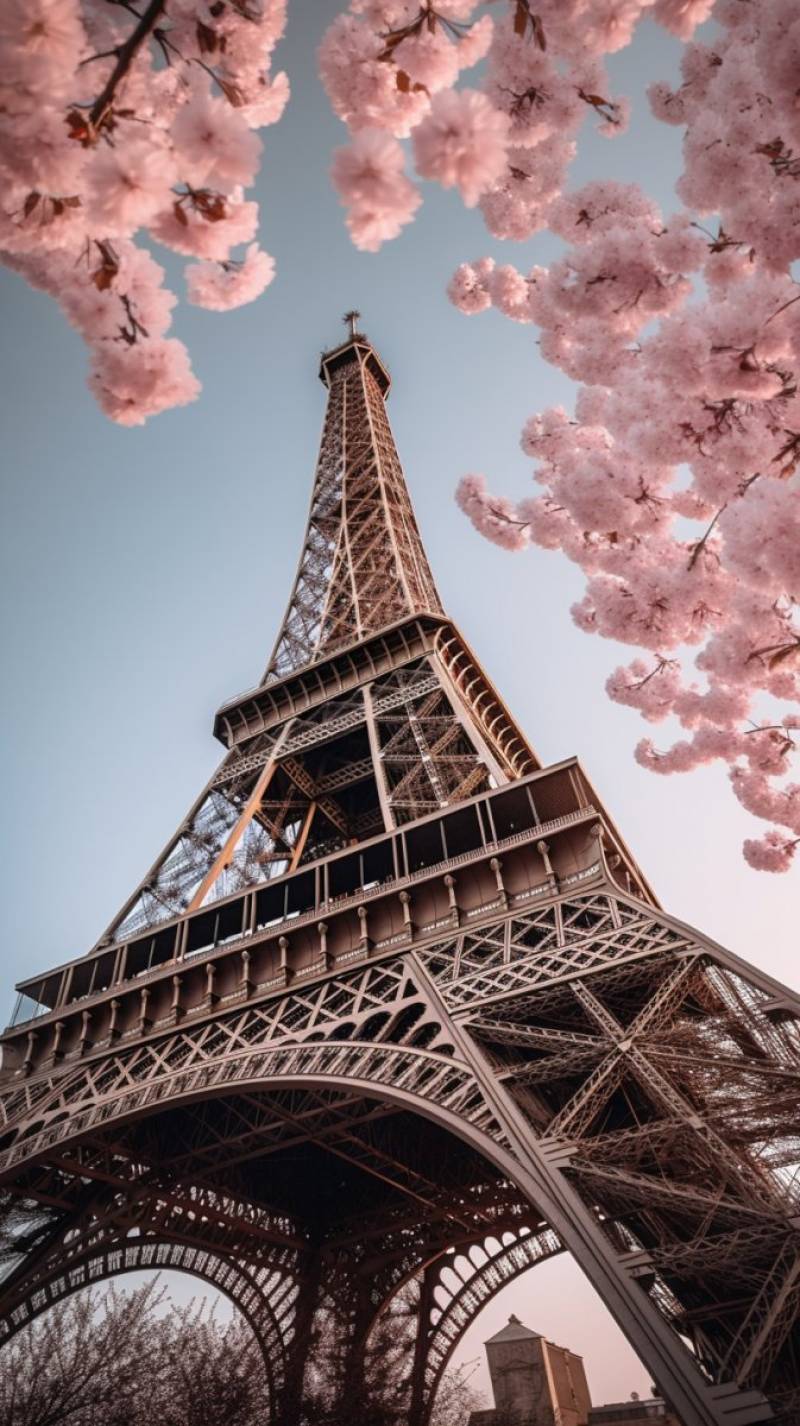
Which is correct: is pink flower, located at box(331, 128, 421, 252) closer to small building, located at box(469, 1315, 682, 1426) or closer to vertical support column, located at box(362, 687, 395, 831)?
vertical support column, located at box(362, 687, 395, 831)

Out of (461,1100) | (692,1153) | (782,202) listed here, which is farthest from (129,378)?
(692,1153)

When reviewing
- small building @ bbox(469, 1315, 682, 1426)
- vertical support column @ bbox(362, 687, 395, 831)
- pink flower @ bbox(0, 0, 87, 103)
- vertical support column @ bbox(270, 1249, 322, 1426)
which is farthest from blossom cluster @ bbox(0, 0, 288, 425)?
small building @ bbox(469, 1315, 682, 1426)

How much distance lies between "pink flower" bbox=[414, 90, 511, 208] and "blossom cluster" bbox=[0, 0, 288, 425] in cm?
82

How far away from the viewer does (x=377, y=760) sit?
821 inches

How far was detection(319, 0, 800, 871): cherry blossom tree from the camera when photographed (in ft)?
13.1

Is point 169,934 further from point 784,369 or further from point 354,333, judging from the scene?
point 354,333

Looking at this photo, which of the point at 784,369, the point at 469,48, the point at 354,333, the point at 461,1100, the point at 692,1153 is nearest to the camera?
the point at 469,48

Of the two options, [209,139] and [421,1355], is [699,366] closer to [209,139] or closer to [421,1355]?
[209,139]

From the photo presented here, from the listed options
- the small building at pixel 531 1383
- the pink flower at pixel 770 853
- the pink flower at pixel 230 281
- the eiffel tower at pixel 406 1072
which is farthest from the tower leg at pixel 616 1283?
the small building at pixel 531 1383

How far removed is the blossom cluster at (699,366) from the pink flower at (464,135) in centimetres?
131

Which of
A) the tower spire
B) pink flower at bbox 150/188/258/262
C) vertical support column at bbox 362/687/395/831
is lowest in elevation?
pink flower at bbox 150/188/258/262

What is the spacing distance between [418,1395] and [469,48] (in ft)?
81.5

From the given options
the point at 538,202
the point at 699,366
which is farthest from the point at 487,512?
the point at 699,366

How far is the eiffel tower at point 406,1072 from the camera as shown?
889 centimetres
